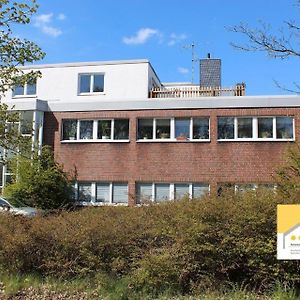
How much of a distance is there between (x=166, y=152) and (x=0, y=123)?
16.2 metres

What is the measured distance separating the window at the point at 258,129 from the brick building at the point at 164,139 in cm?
5

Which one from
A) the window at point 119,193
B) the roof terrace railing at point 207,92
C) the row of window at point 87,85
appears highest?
the row of window at point 87,85

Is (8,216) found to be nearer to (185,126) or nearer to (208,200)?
(208,200)

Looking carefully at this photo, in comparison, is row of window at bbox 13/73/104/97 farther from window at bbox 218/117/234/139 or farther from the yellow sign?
the yellow sign

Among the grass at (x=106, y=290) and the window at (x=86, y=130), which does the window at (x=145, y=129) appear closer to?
the window at (x=86, y=130)

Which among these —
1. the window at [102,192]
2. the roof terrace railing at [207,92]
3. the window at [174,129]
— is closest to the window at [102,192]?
the window at [102,192]

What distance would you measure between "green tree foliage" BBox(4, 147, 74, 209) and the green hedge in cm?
1575

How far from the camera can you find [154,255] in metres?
8.37

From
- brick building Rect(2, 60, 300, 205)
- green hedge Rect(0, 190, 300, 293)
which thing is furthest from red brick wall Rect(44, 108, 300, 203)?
green hedge Rect(0, 190, 300, 293)

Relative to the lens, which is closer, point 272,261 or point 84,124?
point 272,261

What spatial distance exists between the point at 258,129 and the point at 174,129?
4.12 meters

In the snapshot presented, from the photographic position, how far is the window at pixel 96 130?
27359mm

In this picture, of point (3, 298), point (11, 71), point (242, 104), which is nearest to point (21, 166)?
point (242, 104)

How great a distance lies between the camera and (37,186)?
25234mm
